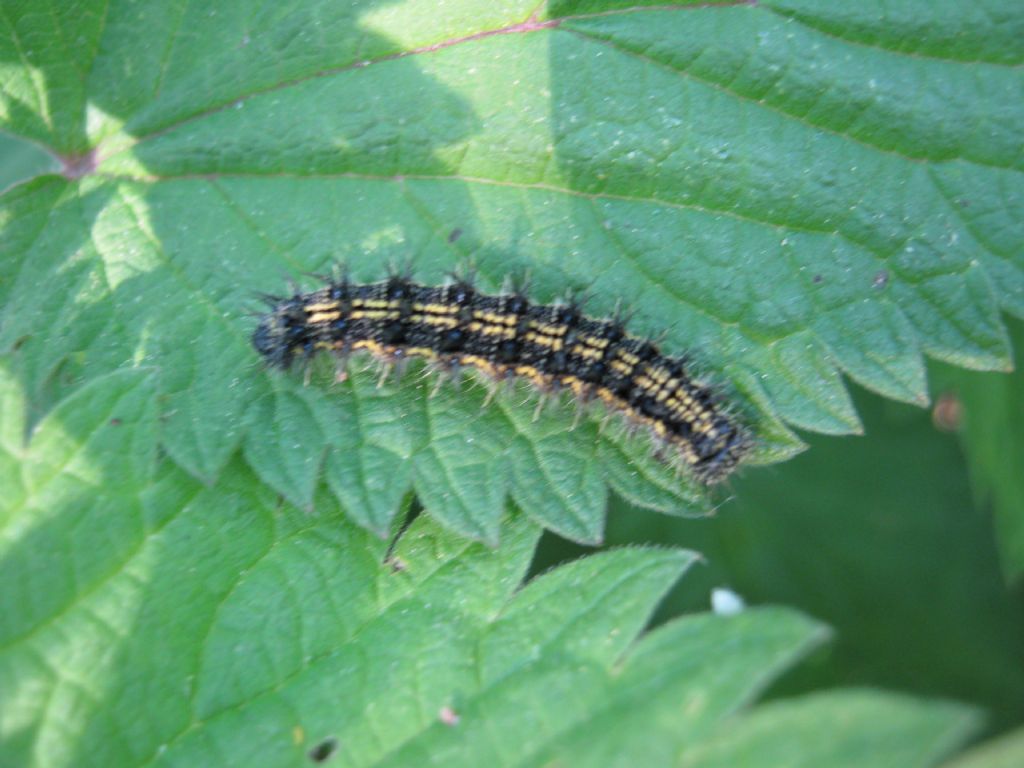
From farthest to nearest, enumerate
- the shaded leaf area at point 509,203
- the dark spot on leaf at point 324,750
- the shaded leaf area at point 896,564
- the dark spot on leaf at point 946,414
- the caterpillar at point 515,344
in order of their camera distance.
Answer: the dark spot on leaf at point 946,414
the shaded leaf area at point 896,564
the caterpillar at point 515,344
the shaded leaf area at point 509,203
the dark spot on leaf at point 324,750

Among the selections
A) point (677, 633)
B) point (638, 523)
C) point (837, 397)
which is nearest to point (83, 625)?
point (677, 633)

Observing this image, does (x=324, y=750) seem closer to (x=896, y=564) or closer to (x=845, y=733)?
(x=845, y=733)

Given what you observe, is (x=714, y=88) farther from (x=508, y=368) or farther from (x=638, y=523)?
(x=638, y=523)

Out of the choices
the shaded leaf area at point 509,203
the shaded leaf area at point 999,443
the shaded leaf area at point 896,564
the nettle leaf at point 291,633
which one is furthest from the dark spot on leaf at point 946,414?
the nettle leaf at point 291,633

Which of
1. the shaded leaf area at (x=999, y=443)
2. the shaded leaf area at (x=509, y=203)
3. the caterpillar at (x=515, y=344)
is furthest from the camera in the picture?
the shaded leaf area at (x=999, y=443)

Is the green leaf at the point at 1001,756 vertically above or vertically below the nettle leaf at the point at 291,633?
below

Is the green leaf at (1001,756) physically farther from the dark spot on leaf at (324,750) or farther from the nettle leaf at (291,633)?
the dark spot on leaf at (324,750)

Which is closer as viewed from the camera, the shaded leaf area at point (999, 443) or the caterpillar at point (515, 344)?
the caterpillar at point (515, 344)

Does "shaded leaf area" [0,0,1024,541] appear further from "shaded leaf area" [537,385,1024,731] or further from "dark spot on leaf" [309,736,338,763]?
"shaded leaf area" [537,385,1024,731]

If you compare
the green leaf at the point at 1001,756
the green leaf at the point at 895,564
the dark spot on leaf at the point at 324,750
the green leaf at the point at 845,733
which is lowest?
the green leaf at the point at 895,564
